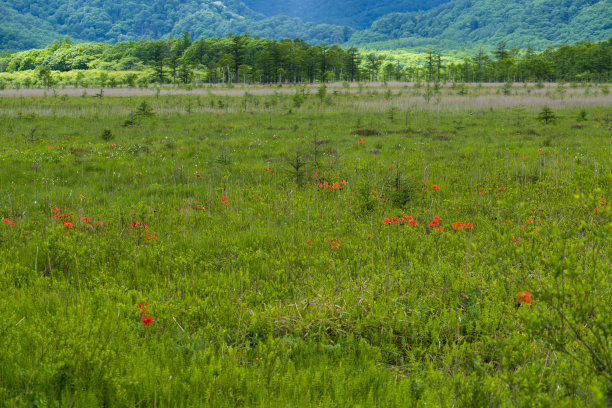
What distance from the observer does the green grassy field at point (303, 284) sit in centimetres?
245

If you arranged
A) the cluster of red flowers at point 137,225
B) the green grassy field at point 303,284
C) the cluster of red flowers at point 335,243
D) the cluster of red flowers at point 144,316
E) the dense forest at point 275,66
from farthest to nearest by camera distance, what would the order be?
the dense forest at point 275,66, the cluster of red flowers at point 137,225, the cluster of red flowers at point 335,243, the cluster of red flowers at point 144,316, the green grassy field at point 303,284

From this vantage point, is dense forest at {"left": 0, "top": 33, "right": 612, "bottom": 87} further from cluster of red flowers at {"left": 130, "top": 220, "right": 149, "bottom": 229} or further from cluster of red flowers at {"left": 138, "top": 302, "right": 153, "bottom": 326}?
cluster of red flowers at {"left": 138, "top": 302, "right": 153, "bottom": 326}

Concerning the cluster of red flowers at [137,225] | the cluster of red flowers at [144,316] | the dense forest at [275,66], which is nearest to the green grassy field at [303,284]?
the cluster of red flowers at [144,316]

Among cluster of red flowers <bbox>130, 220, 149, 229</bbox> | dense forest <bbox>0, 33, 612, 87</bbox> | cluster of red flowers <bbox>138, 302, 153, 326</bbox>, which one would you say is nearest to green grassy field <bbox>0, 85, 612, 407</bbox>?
cluster of red flowers <bbox>138, 302, 153, 326</bbox>

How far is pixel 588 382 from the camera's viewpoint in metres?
2.41

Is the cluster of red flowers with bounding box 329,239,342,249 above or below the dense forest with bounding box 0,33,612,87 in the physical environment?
below

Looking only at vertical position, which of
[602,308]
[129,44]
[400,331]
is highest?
[129,44]

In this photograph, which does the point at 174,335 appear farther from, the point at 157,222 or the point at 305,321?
the point at 157,222

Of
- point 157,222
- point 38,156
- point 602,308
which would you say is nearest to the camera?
point 602,308

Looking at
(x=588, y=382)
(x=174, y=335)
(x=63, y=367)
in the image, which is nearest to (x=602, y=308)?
(x=588, y=382)

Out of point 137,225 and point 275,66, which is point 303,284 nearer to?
point 137,225

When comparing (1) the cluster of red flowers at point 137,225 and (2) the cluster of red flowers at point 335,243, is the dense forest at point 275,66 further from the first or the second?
(2) the cluster of red flowers at point 335,243

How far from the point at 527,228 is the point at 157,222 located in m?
5.69

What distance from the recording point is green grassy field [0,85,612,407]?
96.3 inches
